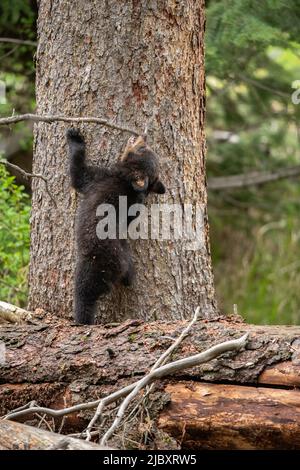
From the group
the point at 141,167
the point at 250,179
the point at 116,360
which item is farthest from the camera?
the point at 250,179

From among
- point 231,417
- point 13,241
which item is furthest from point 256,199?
point 231,417

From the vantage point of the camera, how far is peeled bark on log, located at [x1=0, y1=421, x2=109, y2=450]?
3787 mm

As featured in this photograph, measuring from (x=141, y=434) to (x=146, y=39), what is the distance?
2733mm

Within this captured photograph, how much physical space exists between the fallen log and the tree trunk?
663 millimetres

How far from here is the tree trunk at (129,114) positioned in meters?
5.34

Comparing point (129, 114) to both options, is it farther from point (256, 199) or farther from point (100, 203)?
point (256, 199)

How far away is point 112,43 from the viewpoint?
17.5 feet

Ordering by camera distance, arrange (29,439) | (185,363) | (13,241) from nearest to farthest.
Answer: (29,439) → (185,363) → (13,241)

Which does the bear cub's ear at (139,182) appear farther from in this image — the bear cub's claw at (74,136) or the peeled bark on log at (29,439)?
the peeled bark on log at (29,439)

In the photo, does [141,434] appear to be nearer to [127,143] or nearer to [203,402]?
[203,402]

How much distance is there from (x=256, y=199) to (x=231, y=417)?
7.52 meters

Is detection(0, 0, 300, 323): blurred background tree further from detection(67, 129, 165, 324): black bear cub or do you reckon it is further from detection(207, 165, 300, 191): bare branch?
detection(67, 129, 165, 324): black bear cub

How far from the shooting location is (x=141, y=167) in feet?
17.1
